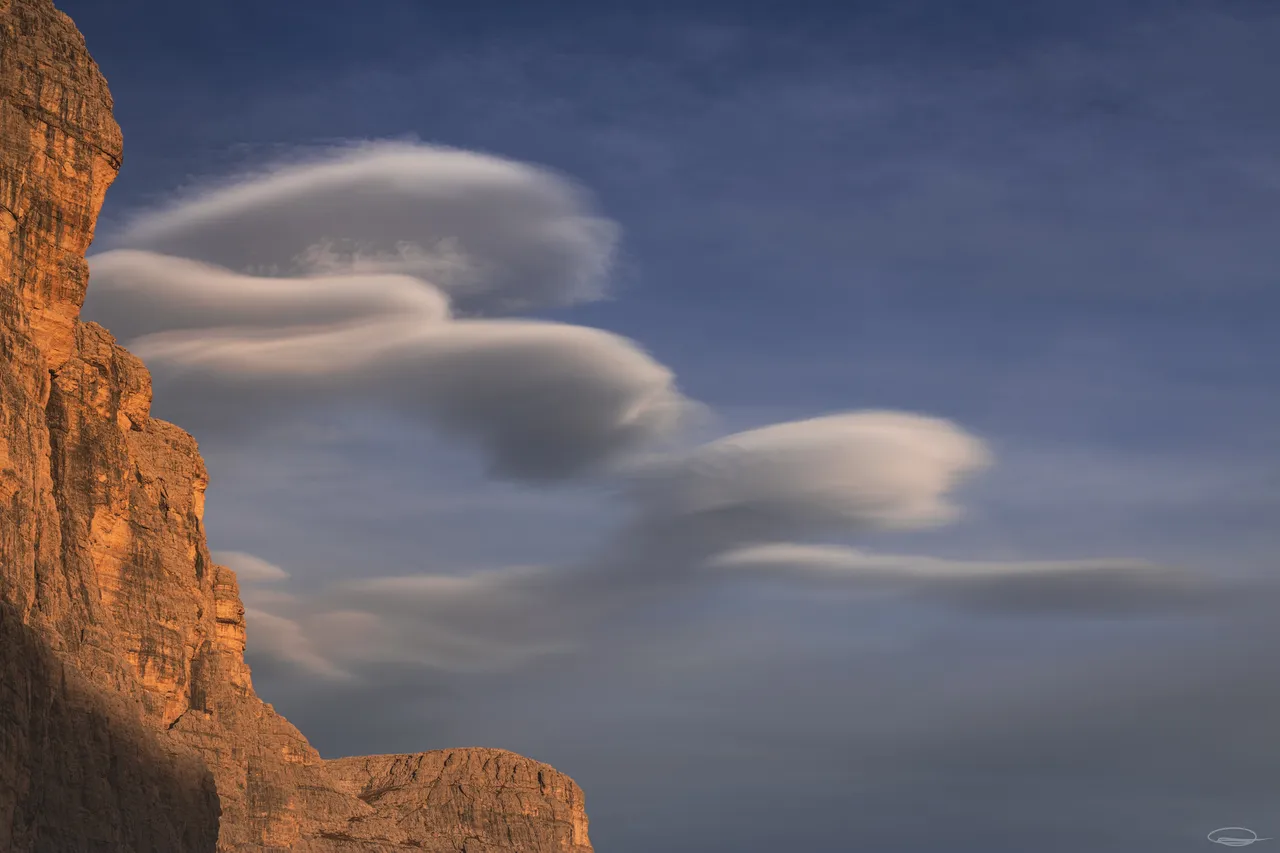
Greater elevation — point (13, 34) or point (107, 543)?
point (13, 34)

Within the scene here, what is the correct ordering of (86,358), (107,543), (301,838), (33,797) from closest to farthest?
(33,797) → (86,358) → (107,543) → (301,838)

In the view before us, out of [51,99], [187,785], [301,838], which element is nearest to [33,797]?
[187,785]

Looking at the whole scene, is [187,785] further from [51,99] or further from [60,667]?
[51,99]

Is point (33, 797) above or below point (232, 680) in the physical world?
below

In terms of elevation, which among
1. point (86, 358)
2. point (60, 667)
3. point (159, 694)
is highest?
point (86, 358)

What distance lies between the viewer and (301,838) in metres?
183

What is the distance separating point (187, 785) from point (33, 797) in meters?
17.0

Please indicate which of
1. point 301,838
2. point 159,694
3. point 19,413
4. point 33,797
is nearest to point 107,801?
→ point 33,797

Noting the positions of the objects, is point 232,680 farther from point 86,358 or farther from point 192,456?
point 86,358

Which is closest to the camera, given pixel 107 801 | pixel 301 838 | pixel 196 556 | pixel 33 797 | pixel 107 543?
pixel 33 797

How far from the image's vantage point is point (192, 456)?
550 ft

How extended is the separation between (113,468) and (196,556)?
130 feet

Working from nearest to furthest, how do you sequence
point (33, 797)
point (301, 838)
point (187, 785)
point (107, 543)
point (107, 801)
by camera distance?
point (33, 797), point (107, 801), point (187, 785), point (107, 543), point (301, 838)

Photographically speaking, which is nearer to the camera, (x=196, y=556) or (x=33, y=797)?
(x=33, y=797)
